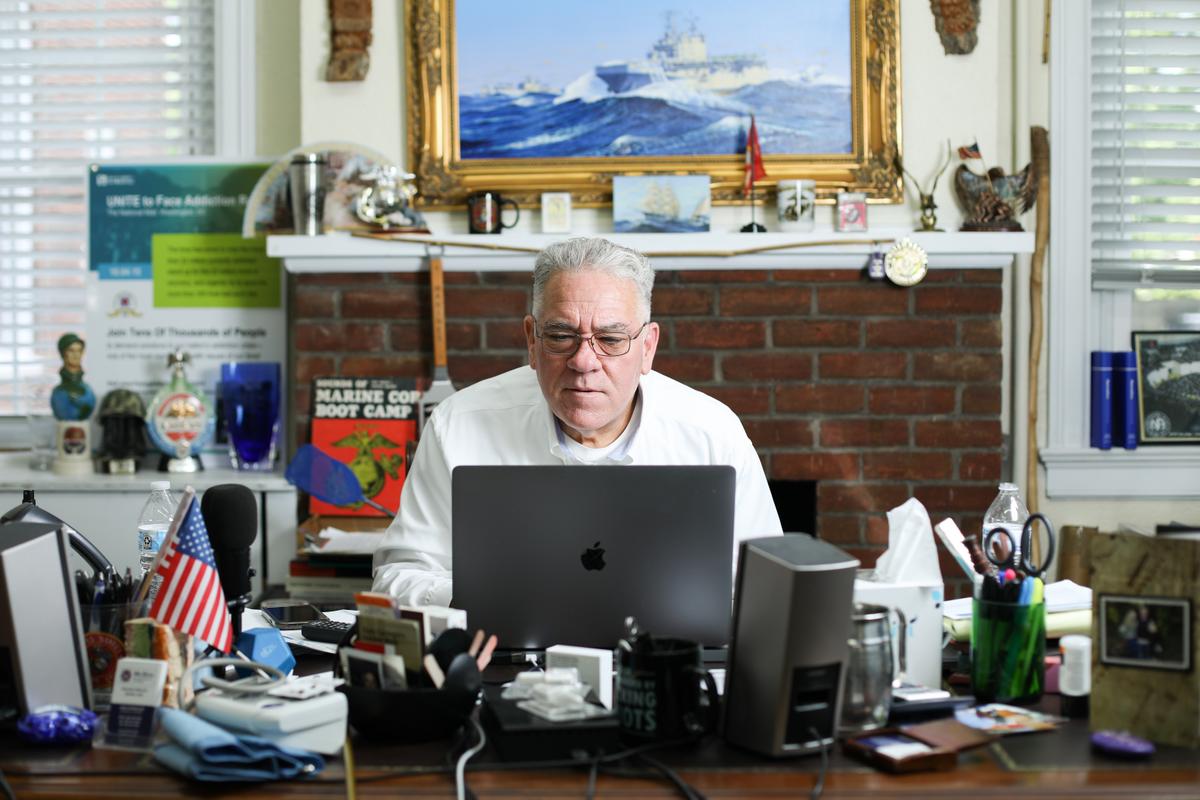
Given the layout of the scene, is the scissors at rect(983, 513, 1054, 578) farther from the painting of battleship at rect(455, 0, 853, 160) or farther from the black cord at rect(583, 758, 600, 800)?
the painting of battleship at rect(455, 0, 853, 160)

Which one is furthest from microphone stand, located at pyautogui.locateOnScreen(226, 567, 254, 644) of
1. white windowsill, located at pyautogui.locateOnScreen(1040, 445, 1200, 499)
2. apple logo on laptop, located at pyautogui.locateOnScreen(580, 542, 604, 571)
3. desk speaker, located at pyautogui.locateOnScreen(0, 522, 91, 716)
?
white windowsill, located at pyautogui.locateOnScreen(1040, 445, 1200, 499)

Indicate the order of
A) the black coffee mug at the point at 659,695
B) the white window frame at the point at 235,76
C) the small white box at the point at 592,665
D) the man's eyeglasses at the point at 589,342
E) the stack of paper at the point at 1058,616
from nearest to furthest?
the black coffee mug at the point at 659,695 < the small white box at the point at 592,665 < the stack of paper at the point at 1058,616 < the man's eyeglasses at the point at 589,342 < the white window frame at the point at 235,76

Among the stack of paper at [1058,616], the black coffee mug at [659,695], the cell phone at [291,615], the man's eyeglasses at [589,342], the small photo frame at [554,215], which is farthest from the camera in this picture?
the small photo frame at [554,215]

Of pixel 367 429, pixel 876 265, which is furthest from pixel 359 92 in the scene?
pixel 876 265

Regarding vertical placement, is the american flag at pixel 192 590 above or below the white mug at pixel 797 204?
below

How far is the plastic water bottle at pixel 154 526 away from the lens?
5.65 feet

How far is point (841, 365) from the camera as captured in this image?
3.28 m

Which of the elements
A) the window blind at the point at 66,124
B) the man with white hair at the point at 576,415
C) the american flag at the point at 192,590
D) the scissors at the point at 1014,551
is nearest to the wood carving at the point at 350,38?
the window blind at the point at 66,124

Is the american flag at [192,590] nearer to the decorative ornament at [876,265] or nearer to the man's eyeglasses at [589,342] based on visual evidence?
the man's eyeglasses at [589,342]

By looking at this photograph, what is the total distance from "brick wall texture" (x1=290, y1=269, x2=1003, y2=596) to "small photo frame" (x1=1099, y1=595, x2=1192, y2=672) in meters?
1.97

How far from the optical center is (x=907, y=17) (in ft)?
10.8

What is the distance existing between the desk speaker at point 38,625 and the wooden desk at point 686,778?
0.08 metres

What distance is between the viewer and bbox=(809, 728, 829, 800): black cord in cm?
113

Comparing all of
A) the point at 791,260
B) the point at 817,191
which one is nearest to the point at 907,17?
the point at 817,191
